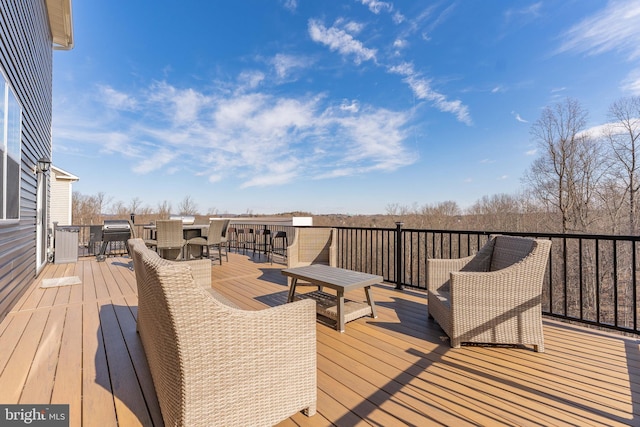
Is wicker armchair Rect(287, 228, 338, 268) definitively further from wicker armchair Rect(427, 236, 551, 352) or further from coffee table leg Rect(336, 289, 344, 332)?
wicker armchair Rect(427, 236, 551, 352)

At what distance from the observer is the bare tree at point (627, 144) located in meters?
11.5

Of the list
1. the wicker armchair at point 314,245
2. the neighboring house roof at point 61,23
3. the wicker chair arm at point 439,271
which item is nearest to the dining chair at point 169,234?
the wicker armchair at point 314,245

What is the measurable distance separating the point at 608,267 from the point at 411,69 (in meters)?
11.8

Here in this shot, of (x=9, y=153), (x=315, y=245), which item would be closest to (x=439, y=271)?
(x=315, y=245)

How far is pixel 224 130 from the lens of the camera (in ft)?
38.1

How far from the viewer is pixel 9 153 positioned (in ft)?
9.98

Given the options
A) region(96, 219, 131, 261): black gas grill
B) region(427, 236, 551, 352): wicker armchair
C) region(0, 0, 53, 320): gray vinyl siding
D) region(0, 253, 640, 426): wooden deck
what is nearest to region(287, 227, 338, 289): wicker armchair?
region(0, 253, 640, 426): wooden deck

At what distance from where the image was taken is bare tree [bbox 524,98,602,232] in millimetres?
12922

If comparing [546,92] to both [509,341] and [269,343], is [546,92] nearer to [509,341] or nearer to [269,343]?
[509,341]

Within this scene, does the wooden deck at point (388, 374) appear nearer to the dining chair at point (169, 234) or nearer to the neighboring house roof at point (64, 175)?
the dining chair at point (169, 234)

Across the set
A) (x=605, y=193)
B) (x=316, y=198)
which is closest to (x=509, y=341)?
(x=605, y=193)

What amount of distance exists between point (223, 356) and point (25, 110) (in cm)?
536

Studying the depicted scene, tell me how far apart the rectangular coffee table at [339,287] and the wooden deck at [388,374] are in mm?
117

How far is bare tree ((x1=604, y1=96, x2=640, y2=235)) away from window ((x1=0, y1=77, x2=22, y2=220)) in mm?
18437
